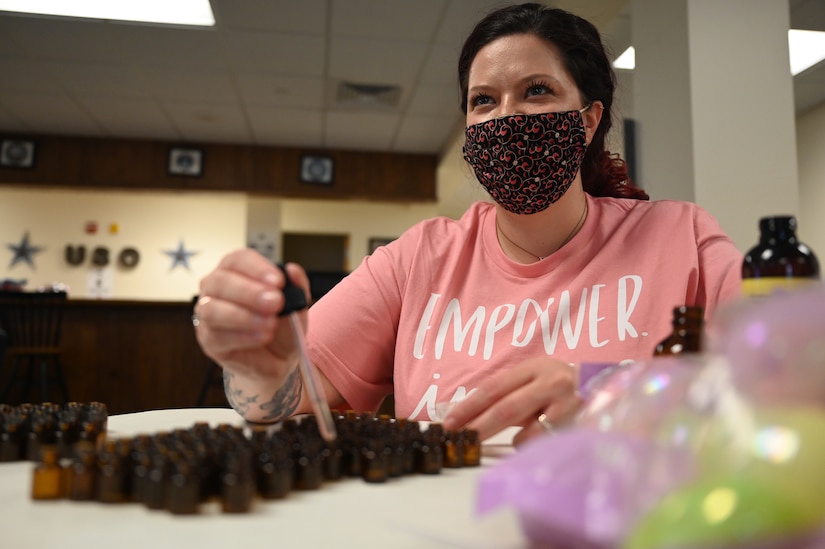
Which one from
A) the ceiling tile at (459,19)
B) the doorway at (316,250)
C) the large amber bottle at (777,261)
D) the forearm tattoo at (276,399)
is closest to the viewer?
the large amber bottle at (777,261)

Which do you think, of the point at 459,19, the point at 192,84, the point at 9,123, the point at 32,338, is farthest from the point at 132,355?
the point at 459,19

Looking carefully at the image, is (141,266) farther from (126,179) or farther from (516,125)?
(516,125)

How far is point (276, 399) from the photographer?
0.74 metres

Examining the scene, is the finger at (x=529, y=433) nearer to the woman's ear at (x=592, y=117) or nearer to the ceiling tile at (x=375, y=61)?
the woman's ear at (x=592, y=117)

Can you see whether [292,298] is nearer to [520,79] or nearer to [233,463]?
[233,463]

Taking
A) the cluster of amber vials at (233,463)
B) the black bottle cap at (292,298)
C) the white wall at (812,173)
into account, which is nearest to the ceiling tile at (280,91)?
the white wall at (812,173)

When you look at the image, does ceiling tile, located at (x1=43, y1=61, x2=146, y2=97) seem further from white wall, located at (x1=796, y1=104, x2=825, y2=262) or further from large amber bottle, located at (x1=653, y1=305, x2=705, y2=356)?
white wall, located at (x1=796, y1=104, x2=825, y2=262)

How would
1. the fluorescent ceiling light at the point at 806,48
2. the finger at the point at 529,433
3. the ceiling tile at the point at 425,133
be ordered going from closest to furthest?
the finger at the point at 529,433 → the fluorescent ceiling light at the point at 806,48 → the ceiling tile at the point at 425,133

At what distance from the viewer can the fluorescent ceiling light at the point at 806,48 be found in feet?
12.0

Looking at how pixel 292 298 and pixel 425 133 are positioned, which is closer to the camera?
pixel 292 298

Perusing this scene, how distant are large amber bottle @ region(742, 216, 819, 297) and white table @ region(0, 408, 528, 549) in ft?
0.97

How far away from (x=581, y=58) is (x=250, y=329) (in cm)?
96

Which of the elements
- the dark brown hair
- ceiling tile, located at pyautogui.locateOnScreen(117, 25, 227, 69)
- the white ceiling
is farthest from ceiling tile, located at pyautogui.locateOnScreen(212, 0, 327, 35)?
the dark brown hair

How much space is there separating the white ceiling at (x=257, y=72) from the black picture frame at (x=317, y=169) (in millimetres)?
247
